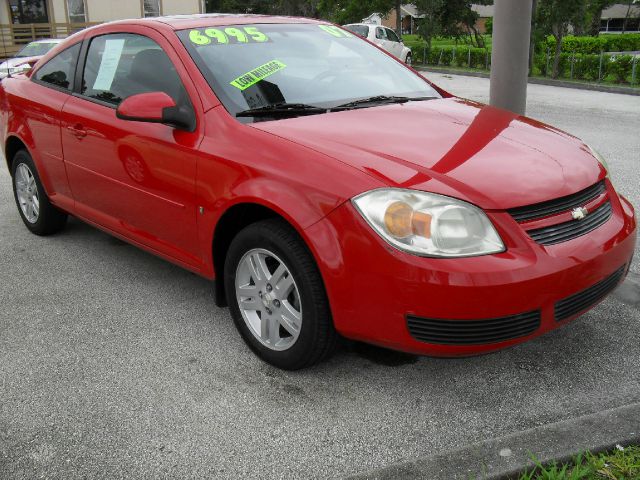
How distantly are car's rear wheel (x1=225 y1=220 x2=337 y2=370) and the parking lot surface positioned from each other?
0.50 ft

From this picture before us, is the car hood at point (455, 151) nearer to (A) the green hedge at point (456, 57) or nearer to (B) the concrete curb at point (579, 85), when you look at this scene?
(B) the concrete curb at point (579, 85)

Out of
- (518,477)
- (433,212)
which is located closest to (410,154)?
(433,212)

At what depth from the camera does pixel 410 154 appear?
9.69 feet

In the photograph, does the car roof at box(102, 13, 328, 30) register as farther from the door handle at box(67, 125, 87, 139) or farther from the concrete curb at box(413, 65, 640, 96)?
the concrete curb at box(413, 65, 640, 96)

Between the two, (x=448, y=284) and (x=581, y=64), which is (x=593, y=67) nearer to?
(x=581, y=64)

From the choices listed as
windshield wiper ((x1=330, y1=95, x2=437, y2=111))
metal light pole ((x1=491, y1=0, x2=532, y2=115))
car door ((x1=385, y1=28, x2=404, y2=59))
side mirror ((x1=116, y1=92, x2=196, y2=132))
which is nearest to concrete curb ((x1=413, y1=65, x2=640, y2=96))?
car door ((x1=385, y1=28, x2=404, y2=59))

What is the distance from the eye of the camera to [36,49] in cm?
1758

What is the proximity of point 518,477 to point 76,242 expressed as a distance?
3.93m

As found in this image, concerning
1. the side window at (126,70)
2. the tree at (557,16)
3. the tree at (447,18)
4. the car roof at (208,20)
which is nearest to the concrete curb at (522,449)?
the side window at (126,70)

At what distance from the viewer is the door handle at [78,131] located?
4223 millimetres

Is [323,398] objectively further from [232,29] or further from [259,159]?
[232,29]

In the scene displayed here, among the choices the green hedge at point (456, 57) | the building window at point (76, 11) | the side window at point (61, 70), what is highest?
the building window at point (76, 11)

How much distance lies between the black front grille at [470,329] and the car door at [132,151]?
1380mm

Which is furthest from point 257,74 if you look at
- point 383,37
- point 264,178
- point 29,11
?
point 29,11
